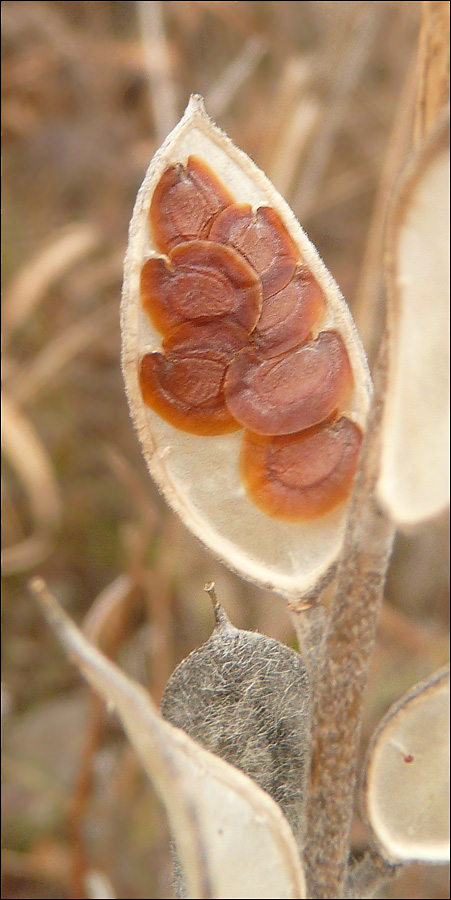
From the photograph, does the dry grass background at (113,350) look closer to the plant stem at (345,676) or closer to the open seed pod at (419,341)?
the plant stem at (345,676)

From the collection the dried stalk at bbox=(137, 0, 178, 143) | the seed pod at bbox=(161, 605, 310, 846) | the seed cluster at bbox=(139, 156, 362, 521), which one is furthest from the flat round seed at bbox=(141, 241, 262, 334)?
the dried stalk at bbox=(137, 0, 178, 143)

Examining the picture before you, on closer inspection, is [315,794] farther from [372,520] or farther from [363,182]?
[363,182]

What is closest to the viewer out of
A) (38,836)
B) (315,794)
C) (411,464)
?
(411,464)

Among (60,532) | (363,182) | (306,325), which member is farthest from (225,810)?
(363,182)

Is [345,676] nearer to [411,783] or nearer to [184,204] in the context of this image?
[411,783]

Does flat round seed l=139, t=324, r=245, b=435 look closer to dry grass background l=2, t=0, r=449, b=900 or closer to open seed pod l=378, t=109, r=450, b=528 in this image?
open seed pod l=378, t=109, r=450, b=528

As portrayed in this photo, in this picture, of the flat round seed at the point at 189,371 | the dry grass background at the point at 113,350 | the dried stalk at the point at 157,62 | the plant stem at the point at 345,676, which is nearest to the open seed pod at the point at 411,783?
the plant stem at the point at 345,676

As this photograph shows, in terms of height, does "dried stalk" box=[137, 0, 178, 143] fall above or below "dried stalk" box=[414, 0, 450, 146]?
above
